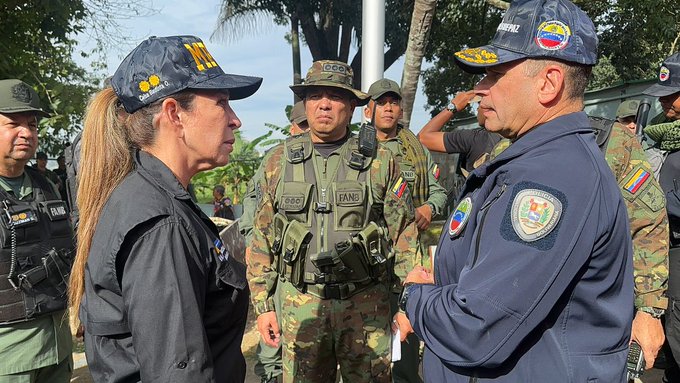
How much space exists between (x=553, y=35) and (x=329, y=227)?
176cm

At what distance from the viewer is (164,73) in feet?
5.13

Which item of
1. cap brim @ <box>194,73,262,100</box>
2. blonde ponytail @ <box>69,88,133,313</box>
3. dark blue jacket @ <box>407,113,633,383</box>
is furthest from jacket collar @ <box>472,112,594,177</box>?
blonde ponytail @ <box>69,88,133,313</box>

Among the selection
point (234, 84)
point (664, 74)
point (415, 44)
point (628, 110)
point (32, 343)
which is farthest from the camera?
point (415, 44)

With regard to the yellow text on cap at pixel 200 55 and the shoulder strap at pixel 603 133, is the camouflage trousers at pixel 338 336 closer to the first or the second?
the shoulder strap at pixel 603 133

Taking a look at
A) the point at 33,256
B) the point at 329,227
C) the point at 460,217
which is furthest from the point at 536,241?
the point at 33,256

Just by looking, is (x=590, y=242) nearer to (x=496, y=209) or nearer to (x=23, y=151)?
(x=496, y=209)

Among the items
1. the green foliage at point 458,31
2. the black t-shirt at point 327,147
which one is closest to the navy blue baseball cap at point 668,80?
the black t-shirt at point 327,147

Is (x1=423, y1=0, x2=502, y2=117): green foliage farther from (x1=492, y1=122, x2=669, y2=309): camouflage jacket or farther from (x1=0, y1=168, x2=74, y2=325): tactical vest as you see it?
(x1=0, y1=168, x2=74, y2=325): tactical vest

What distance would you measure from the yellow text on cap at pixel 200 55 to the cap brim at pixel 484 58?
0.82 m

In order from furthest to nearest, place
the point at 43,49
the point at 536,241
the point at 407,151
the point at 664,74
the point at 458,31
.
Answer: the point at 458,31, the point at 43,49, the point at 407,151, the point at 664,74, the point at 536,241

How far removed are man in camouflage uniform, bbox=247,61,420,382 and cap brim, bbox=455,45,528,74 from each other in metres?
1.37

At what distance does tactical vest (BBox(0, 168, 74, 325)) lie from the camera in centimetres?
290

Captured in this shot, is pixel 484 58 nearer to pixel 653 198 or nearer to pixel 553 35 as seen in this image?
pixel 553 35

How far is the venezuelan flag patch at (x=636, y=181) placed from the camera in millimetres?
2680
